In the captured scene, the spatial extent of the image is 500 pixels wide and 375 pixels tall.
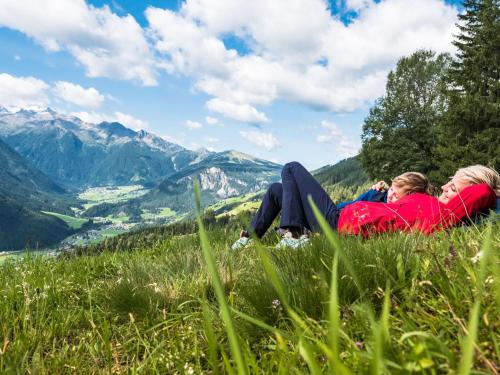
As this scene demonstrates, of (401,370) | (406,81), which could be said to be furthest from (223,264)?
(406,81)

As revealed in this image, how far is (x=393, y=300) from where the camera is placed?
219 centimetres

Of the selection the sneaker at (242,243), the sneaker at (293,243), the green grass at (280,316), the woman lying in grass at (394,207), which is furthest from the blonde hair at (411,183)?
the green grass at (280,316)

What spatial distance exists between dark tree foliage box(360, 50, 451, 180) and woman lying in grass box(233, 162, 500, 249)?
40139mm

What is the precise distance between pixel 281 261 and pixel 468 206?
127 inches

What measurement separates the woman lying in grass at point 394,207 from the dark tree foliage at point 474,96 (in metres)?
28.7

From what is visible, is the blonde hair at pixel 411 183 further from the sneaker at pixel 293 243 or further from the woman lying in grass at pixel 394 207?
the sneaker at pixel 293 243

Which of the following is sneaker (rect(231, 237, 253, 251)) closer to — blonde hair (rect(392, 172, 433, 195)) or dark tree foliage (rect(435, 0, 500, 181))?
blonde hair (rect(392, 172, 433, 195))

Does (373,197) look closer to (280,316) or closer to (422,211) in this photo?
(422,211)

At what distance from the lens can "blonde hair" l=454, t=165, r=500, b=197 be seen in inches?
216

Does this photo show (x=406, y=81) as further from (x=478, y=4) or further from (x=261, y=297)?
(x=261, y=297)

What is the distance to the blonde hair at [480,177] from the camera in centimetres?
548

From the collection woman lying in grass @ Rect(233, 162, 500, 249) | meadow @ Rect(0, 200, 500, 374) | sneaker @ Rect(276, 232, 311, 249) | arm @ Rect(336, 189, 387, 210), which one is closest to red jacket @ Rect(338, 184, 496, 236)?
woman lying in grass @ Rect(233, 162, 500, 249)

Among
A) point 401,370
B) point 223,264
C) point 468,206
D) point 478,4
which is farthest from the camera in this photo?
point 478,4

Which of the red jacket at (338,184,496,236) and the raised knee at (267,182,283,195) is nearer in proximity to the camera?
the red jacket at (338,184,496,236)
